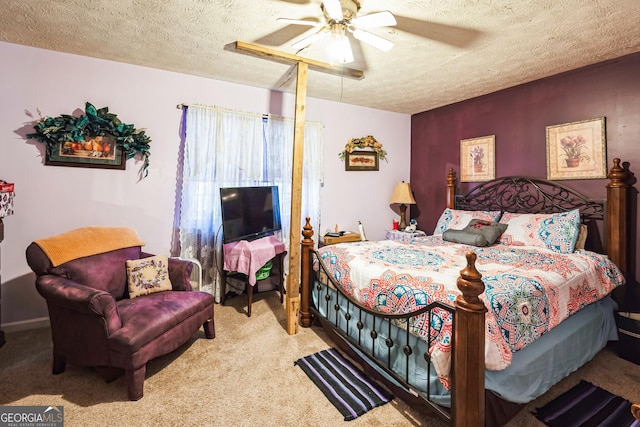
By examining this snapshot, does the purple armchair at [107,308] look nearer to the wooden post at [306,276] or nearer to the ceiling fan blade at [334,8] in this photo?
the wooden post at [306,276]

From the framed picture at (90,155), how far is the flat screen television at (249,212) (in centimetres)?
113

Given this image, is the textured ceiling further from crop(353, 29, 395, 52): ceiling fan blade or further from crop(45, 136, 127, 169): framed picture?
crop(45, 136, 127, 169): framed picture

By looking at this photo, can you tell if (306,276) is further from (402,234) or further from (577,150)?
(577,150)

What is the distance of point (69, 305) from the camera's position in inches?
76.5

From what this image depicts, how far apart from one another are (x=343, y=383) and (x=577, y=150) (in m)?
3.20

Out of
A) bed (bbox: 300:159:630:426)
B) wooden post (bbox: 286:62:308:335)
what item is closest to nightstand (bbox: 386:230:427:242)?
bed (bbox: 300:159:630:426)

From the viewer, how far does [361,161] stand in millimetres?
4516

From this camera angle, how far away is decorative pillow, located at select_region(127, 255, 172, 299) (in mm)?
2443

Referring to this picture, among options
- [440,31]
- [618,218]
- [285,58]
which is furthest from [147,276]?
[618,218]

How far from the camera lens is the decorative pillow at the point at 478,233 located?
9.60ft

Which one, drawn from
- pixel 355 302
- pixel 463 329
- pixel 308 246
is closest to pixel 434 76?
pixel 308 246

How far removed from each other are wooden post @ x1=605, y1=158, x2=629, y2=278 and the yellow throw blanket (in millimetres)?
4281

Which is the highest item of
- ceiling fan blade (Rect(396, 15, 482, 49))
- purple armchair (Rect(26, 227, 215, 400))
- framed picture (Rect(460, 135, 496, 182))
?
ceiling fan blade (Rect(396, 15, 482, 49))

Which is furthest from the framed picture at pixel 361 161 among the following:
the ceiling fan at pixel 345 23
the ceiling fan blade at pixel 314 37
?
the ceiling fan blade at pixel 314 37
